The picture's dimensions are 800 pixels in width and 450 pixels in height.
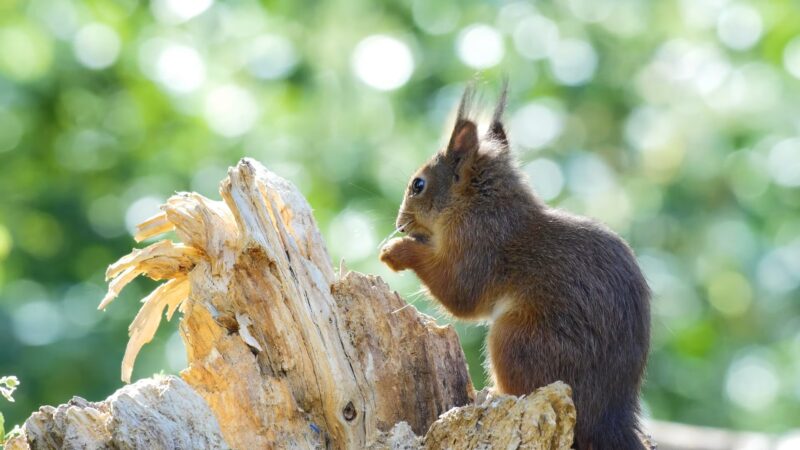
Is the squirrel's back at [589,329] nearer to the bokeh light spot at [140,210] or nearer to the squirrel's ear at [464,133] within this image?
the squirrel's ear at [464,133]

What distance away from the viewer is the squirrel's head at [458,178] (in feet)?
14.6

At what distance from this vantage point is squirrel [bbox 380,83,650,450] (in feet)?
12.1

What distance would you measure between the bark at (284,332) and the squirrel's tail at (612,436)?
0.44m

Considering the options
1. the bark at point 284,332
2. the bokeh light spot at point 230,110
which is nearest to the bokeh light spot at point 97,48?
the bokeh light spot at point 230,110

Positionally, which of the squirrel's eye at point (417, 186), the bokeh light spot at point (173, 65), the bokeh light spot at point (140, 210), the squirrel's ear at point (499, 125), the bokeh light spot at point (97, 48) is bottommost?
the squirrel's eye at point (417, 186)

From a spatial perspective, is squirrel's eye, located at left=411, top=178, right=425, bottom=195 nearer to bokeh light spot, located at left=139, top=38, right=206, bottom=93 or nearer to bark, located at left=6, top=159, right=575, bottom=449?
bark, located at left=6, top=159, right=575, bottom=449

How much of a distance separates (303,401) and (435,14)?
7.21 metres

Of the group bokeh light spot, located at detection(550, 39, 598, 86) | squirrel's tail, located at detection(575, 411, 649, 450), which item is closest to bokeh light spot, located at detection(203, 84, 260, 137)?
bokeh light spot, located at detection(550, 39, 598, 86)

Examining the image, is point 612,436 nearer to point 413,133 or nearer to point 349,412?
point 349,412

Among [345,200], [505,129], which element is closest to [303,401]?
[505,129]

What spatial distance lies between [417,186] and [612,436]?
4.65ft

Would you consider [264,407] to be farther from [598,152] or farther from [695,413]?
[695,413]

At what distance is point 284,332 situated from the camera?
11.2 feet

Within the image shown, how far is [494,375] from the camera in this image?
12.6 ft
